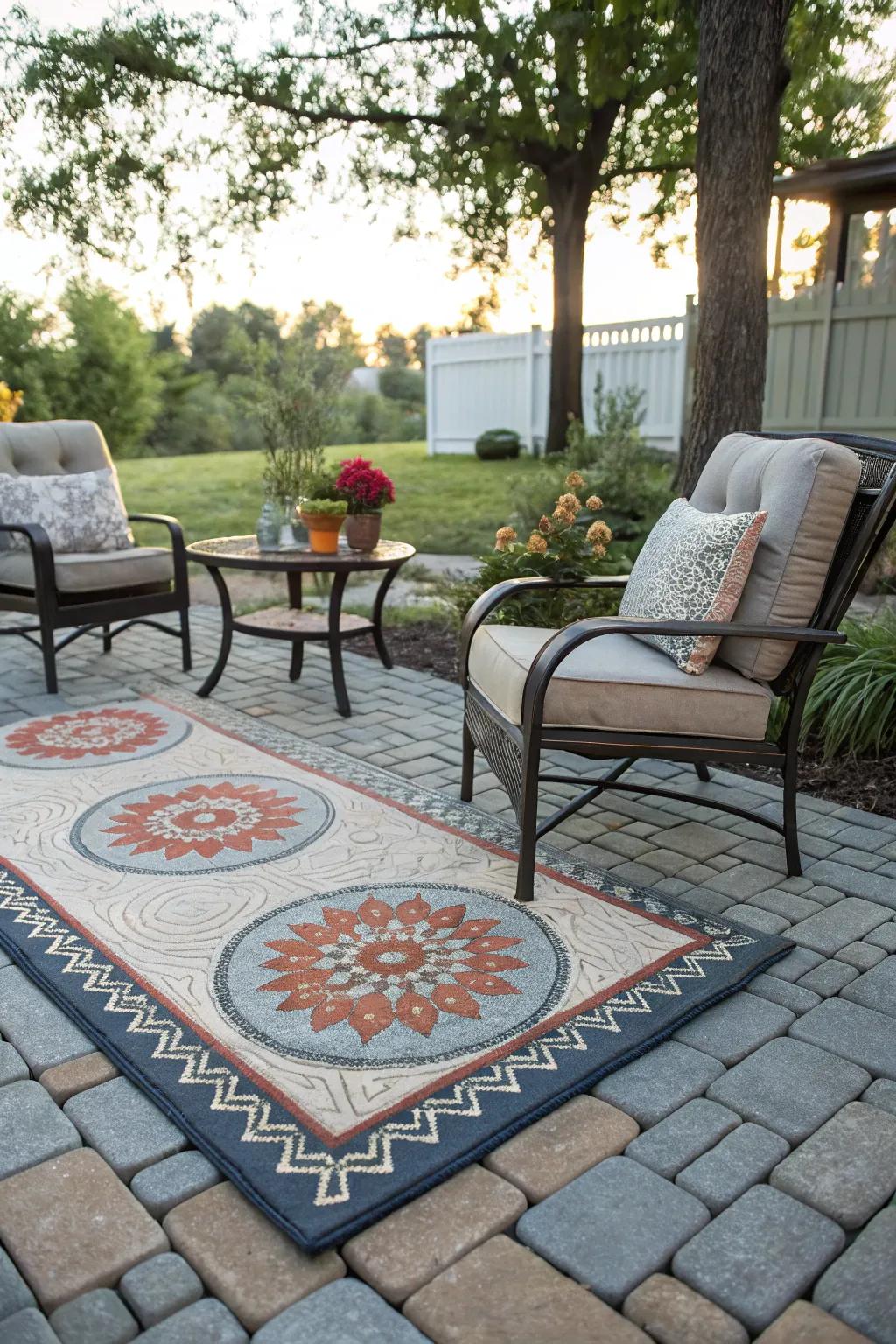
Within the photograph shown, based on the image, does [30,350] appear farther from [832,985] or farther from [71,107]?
[832,985]

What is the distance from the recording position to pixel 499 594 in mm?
3000

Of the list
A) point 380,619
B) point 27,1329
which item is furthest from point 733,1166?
point 380,619

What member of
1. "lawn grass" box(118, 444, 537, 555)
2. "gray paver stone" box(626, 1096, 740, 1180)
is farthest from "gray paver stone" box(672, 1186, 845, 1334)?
"lawn grass" box(118, 444, 537, 555)

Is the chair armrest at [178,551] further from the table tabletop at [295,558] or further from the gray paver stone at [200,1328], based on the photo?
the gray paver stone at [200,1328]

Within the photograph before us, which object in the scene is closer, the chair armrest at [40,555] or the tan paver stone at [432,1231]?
the tan paver stone at [432,1231]

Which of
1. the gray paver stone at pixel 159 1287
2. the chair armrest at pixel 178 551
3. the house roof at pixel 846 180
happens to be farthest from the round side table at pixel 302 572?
the house roof at pixel 846 180

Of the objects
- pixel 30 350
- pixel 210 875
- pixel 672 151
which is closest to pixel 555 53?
pixel 672 151

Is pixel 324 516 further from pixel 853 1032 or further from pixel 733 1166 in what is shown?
pixel 733 1166

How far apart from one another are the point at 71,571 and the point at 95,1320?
329cm

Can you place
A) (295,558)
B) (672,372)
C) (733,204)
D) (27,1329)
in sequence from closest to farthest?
1. (27,1329)
2. (295,558)
3. (733,204)
4. (672,372)

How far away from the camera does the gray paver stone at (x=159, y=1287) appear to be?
1.35 metres

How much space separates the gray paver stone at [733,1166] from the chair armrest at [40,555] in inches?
132

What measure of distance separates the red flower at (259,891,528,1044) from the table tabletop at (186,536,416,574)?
1721 mm

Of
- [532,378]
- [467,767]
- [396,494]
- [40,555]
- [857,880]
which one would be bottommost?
[857,880]
